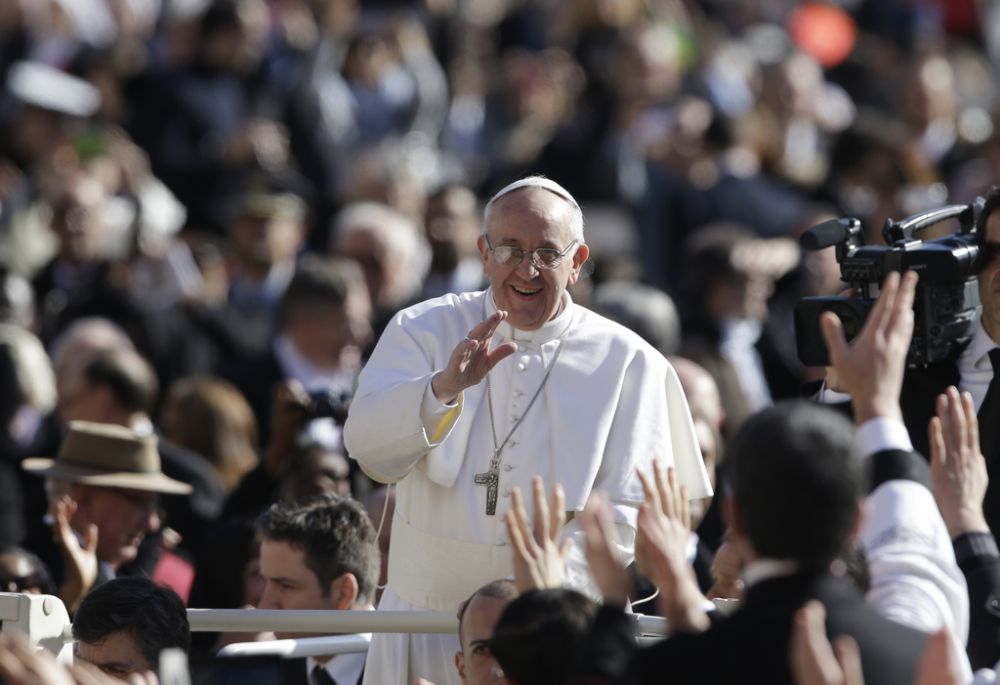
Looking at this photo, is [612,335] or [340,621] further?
[612,335]

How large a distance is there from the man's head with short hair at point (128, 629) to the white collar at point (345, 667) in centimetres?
92

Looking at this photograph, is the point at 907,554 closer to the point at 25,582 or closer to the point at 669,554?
the point at 669,554

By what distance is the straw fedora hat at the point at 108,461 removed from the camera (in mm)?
7258

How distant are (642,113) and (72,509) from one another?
636 cm

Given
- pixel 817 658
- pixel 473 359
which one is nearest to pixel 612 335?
pixel 473 359

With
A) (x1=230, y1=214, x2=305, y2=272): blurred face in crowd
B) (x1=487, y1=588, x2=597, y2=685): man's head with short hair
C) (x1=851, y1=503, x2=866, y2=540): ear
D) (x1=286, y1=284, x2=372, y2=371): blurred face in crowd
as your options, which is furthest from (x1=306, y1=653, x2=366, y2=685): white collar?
(x1=230, y1=214, x2=305, y2=272): blurred face in crowd

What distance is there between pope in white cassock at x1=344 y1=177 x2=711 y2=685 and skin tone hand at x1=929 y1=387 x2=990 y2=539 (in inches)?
49.9

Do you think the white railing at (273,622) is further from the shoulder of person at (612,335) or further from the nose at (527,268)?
the nose at (527,268)

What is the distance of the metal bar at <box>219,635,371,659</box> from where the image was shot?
4.96 m

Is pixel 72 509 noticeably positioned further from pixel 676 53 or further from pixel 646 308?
pixel 676 53

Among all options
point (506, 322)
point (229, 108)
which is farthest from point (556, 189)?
point (229, 108)

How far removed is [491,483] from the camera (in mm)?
5648

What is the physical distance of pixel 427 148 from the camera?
13242 millimetres

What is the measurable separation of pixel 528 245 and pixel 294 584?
4.29 ft
